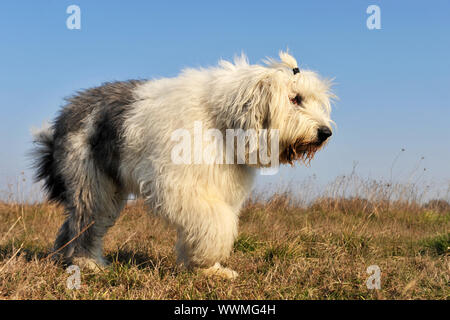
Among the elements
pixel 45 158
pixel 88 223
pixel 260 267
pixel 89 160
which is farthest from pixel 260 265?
pixel 45 158

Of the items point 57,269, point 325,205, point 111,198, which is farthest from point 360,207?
point 57,269

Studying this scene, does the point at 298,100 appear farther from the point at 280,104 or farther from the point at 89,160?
the point at 89,160

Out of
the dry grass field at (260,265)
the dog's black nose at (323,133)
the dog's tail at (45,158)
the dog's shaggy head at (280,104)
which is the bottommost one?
the dry grass field at (260,265)

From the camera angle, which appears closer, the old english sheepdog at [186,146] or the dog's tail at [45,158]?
the old english sheepdog at [186,146]

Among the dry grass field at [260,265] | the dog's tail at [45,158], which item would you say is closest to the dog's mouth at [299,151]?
the dry grass field at [260,265]

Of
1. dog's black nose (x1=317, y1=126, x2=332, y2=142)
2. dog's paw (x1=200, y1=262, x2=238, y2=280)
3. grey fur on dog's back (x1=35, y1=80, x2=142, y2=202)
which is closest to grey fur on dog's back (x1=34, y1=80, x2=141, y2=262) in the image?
grey fur on dog's back (x1=35, y1=80, x2=142, y2=202)

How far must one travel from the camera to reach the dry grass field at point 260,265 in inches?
148

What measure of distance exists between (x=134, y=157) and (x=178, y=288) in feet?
4.74

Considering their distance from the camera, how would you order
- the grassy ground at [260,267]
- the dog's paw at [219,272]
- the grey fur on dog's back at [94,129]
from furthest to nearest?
1. the grey fur on dog's back at [94,129]
2. the dog's paw at [219,272]
3. the grassy ground at [260,267]

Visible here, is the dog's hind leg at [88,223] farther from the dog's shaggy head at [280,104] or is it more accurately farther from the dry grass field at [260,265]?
the dog's shaggy head at [280,104]

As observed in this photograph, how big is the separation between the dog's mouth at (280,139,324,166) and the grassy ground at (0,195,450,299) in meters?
1.04

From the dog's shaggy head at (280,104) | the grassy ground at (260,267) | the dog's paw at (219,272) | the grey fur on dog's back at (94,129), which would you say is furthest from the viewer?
the grey fur on dog's back at (94,129)

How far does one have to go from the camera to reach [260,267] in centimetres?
462

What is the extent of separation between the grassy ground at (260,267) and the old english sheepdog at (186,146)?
382mm
